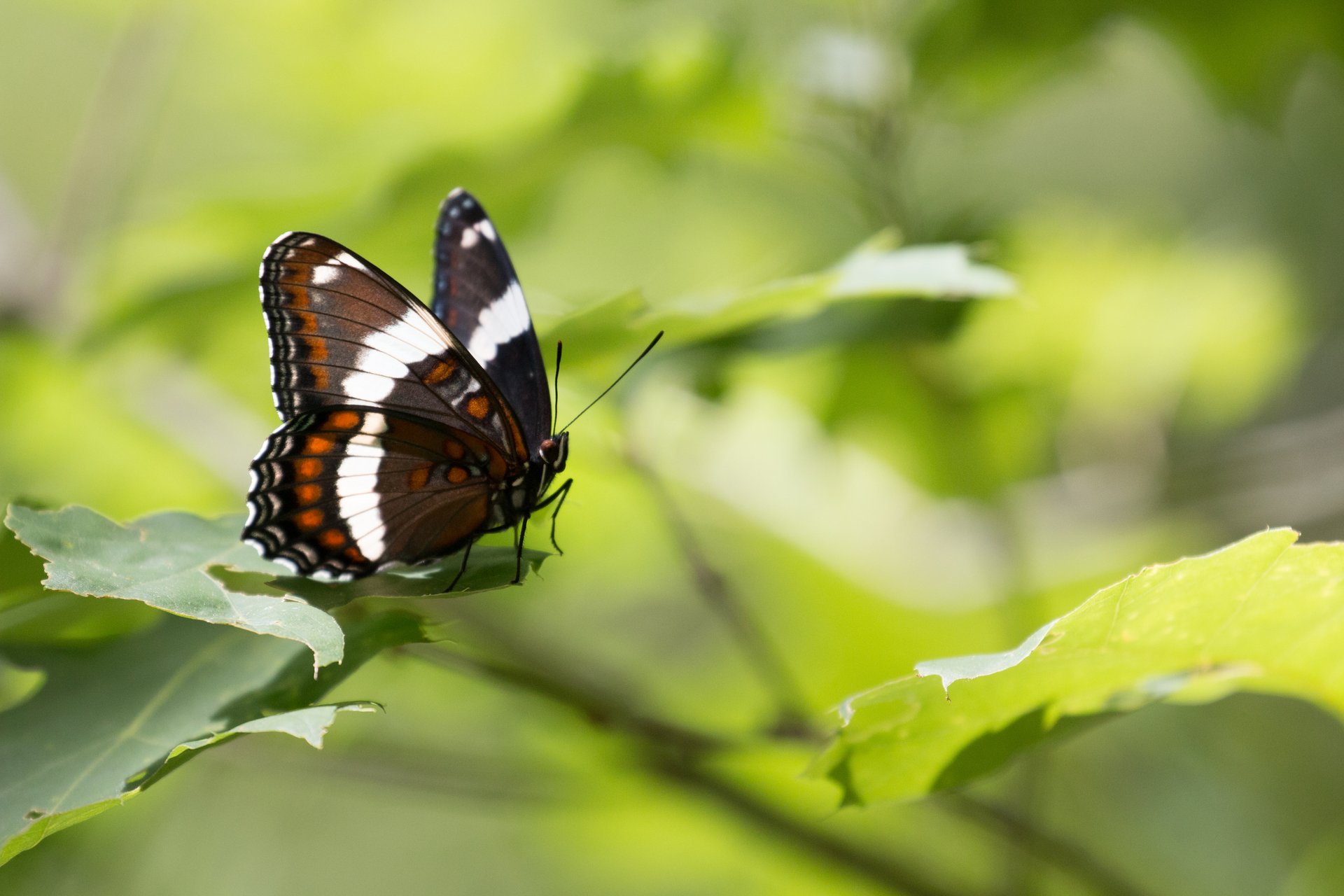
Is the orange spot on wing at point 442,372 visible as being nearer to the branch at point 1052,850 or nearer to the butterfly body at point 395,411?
the butterfly body at point 395,411

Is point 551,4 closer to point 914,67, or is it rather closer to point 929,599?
point 914,67

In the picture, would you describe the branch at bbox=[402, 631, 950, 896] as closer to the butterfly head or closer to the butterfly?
the butterfly

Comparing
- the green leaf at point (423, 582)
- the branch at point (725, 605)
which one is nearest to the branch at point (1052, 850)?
the branch at point (725, 605)

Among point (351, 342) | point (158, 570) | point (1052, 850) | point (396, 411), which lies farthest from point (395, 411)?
point (1052, 850)

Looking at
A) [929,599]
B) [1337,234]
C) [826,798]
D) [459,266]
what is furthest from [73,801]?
[1337,234]

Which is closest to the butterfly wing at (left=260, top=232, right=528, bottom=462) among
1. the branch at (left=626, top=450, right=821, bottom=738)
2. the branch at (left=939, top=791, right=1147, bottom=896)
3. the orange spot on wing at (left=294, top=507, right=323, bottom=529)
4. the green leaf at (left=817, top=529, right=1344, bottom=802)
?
the orange spot on wing at (left=294, top=507, right=323, bottom=529)

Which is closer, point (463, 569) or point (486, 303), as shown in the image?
point (463, 569)

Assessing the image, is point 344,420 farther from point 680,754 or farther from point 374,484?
point 680,754
